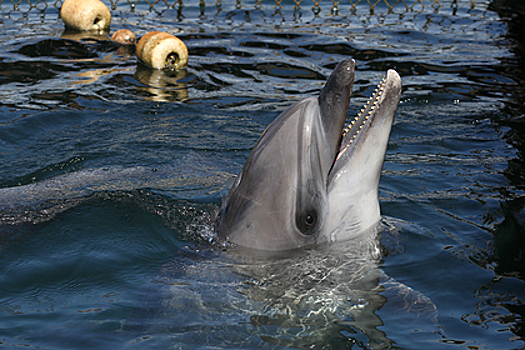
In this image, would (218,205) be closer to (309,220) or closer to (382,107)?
(309,220)

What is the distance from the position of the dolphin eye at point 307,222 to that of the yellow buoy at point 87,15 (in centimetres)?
1243

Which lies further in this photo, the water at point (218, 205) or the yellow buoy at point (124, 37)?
the yellow buoy at point (124, 37)

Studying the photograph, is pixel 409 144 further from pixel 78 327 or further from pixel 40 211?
pixel 78 327

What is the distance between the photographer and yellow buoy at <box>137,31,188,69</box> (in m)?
12.1

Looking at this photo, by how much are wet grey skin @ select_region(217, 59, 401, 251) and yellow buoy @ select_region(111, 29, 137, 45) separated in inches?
423

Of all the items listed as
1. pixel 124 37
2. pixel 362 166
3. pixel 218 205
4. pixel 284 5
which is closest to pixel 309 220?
pixel 362 166

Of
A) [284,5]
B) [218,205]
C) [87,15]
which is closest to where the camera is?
[218,205]

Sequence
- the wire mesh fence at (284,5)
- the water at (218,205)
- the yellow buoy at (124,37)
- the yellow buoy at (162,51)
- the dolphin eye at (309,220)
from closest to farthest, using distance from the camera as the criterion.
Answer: the water at (218,205)
the dolphin eye at (309,220)
the yellow buoy at (162,51)
the yellow buoy at (124,37)
the wire mesh fence at (284,5)

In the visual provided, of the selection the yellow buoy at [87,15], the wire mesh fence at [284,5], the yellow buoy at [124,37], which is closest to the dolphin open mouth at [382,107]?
the yellow buoy at [124,37]

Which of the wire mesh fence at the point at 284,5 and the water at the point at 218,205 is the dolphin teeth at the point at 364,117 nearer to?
the water at the point at 218,205

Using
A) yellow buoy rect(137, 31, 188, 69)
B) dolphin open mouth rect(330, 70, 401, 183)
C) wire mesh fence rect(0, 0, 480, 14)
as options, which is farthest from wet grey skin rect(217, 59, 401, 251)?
wire mesh fence rect(0, 0, 480, 14)

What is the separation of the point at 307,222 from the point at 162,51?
340 inches

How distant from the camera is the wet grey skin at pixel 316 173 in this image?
432cm

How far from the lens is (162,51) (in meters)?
12.2
